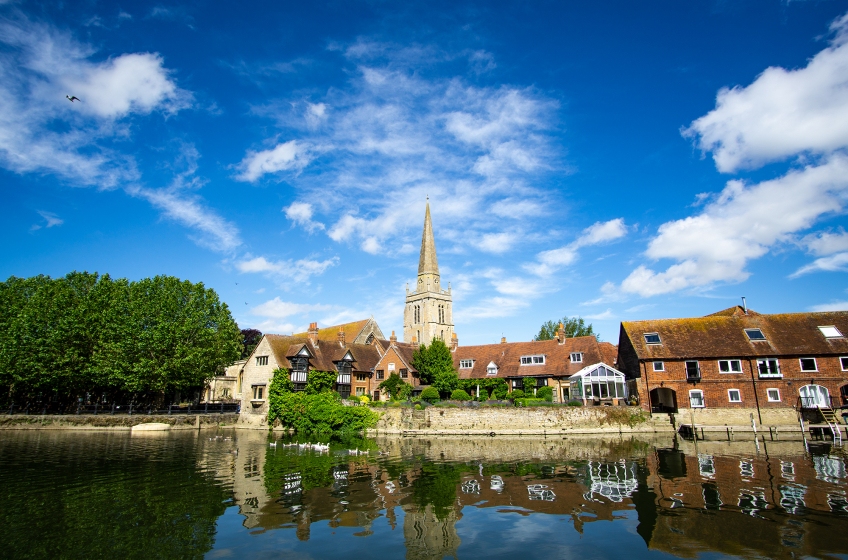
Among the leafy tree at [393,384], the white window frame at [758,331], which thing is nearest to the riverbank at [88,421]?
the leafy tree at [393,384]

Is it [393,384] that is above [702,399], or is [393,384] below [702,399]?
above

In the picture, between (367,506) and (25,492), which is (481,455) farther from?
(25,492)

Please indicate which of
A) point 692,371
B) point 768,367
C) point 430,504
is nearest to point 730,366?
point 768,367

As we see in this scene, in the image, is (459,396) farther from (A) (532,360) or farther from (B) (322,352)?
(B) (322,352)

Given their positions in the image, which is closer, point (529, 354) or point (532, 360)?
point (532, 360)

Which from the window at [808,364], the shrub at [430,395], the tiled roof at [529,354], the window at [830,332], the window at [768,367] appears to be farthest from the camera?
the tiled roof at [529,354]

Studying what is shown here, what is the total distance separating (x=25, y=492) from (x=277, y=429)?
29523 mm

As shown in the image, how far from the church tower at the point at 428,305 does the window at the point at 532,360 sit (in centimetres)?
3416

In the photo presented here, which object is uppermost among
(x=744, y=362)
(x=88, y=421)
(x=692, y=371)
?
(x=744, y=362)

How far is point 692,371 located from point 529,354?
16.6 m

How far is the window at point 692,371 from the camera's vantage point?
41.5 meters

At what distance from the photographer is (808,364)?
3981cm

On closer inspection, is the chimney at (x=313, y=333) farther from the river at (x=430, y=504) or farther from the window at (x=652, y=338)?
the window at (x=652, y=338)

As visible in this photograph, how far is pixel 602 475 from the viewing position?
22750mm
